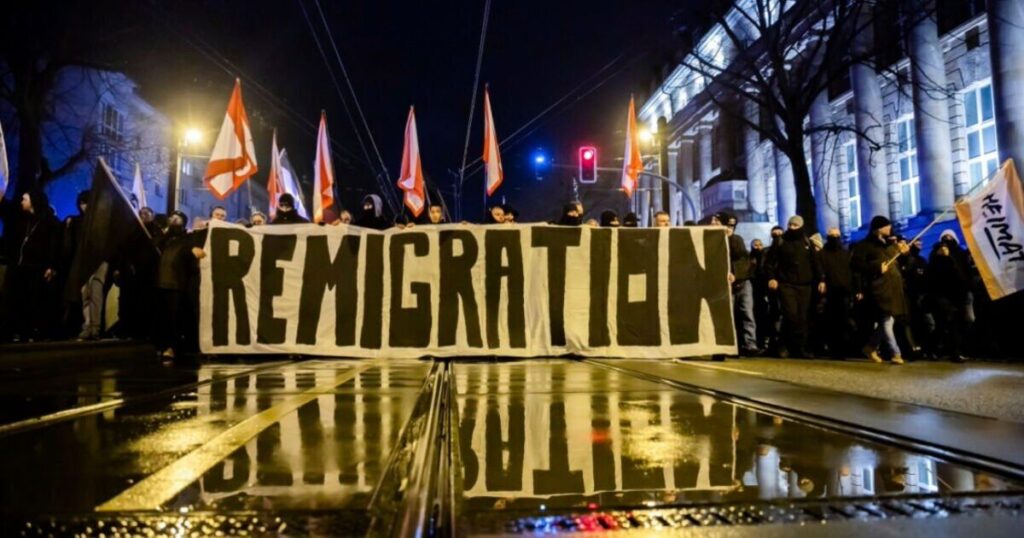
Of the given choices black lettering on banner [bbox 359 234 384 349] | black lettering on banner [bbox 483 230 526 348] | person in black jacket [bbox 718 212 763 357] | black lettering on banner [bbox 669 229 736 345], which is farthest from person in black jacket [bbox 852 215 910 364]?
black lettering on banner [bbox 359 234 384 349]

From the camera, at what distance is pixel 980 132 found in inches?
838

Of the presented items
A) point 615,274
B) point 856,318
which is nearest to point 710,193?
point 856,318

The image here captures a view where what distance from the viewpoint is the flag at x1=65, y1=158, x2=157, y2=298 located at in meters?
8.51

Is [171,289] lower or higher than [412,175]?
lower

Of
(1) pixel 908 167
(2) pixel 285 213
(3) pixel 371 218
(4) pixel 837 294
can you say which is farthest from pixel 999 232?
(1) pixel 908 167

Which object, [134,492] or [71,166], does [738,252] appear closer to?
[134,492]

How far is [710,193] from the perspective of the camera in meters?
38.5

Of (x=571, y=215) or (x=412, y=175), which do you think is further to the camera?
(x=412, y=175)

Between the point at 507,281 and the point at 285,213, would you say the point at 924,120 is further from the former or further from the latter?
the point at 285,213

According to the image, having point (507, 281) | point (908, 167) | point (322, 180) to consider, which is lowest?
point (507, 281)

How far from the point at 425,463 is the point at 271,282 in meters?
7.23

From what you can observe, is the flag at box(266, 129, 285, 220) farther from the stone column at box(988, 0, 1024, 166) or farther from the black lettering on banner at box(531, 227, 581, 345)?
the stone column at box(988, 0, 1024, 166)

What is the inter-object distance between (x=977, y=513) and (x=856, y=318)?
965cm

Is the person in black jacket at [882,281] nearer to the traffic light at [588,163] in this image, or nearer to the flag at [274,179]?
the flag at [274,179]
